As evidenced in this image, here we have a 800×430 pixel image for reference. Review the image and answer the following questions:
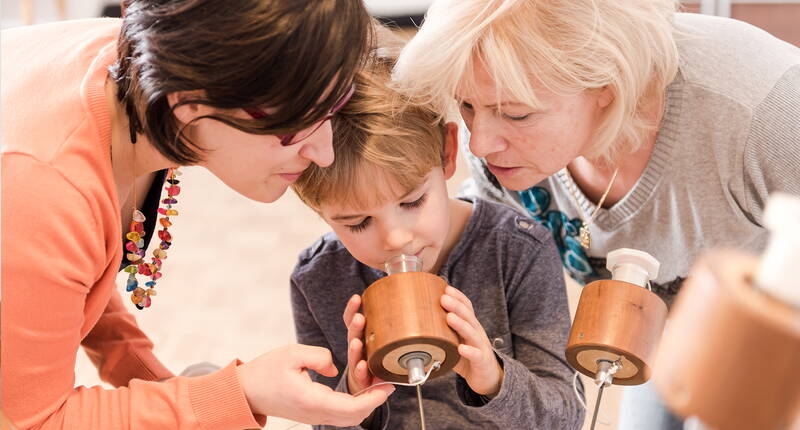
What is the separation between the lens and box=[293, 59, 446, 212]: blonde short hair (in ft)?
3.57

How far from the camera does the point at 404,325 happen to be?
842 mm

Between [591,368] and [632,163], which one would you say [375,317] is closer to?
[591,368]

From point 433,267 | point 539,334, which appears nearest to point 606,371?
point 539,334

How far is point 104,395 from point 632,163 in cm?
83

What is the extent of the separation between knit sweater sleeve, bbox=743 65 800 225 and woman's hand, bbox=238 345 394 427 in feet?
2.02

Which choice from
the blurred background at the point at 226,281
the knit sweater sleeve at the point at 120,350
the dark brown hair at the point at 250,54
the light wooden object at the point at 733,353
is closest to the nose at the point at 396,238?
the dark brown hair at the point at 250,54

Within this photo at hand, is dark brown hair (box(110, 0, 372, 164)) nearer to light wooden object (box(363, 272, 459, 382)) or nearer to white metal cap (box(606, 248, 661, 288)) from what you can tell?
light wooden object (box(363, 272, 459, 382))

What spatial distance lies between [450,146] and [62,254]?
1.83 ft

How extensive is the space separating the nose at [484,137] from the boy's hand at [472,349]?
0.85 feet

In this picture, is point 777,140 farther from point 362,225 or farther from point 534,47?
point 362,225

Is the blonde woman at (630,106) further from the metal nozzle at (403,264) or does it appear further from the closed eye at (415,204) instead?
the metal nozzle at (403,264)

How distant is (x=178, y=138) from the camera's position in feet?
3.10

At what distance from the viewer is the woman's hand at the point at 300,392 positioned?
0.92 m

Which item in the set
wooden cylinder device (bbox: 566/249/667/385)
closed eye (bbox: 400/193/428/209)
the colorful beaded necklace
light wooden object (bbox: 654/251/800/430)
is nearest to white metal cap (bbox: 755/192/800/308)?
light wooden object (bbox: 654/251/800/430)
